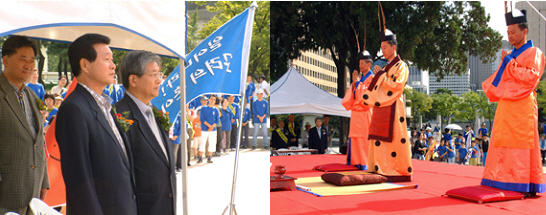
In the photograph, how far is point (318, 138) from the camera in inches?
486

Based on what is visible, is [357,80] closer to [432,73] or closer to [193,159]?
[193,159]

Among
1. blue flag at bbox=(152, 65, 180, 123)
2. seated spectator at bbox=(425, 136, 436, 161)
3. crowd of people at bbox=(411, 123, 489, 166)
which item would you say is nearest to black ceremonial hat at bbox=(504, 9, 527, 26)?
blue flag at bbox=(152, 65, 180, 123)

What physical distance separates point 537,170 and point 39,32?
Result: 4.92 m

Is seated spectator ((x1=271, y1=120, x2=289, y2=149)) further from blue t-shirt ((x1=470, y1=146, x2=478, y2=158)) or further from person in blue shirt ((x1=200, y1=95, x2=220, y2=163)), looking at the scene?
blue t-shirt ((x1=470, y1=146, x2=478, y2=158))

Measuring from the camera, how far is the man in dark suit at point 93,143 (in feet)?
6.53

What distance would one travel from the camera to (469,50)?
14719mm

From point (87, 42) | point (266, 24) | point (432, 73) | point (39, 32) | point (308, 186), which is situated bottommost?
point (308, 186)

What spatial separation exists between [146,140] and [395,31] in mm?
11994

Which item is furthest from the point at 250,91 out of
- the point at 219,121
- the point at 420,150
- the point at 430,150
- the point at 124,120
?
the point at 124,120

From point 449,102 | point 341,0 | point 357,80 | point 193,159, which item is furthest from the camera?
point 449,102

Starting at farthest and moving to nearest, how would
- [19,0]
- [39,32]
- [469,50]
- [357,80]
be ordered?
[469,50]
[357,80]
[39,32]
[19,0]

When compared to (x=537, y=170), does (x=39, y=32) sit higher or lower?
higher

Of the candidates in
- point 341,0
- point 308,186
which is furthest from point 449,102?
point 308,186

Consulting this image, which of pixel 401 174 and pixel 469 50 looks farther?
pixel 469 50
